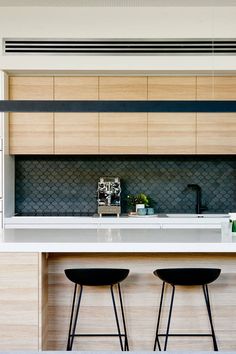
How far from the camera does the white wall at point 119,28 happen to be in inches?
171

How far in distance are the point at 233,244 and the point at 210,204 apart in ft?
8.08

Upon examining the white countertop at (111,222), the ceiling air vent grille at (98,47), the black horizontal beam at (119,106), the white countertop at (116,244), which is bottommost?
the white countertop at (111,222)

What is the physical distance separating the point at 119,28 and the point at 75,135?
1.18m

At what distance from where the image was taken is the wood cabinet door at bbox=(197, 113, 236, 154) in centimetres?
Result: 471

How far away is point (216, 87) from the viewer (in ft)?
15.4

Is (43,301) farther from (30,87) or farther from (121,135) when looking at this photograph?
(30,87)

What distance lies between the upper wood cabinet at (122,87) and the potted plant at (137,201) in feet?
3.62

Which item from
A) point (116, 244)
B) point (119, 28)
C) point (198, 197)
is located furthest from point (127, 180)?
point (116, 244)

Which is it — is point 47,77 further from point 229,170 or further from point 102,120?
point 229,170

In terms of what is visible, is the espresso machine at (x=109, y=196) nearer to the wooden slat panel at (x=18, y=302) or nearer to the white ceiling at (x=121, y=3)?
the white ceiling at (x=121, y=3)

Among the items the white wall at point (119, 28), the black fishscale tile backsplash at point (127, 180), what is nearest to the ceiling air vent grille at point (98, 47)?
the white wall at point (119, 28)

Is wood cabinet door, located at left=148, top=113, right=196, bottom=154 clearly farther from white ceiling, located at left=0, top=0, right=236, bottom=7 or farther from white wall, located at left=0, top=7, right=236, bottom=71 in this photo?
white ceiling, located at left=0, top=0, right=236, bottom=7

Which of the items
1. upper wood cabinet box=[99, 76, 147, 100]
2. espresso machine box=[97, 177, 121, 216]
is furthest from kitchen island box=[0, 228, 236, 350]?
upper wood cabinet box=[99, 76, 147, 100]

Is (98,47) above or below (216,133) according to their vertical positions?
above
